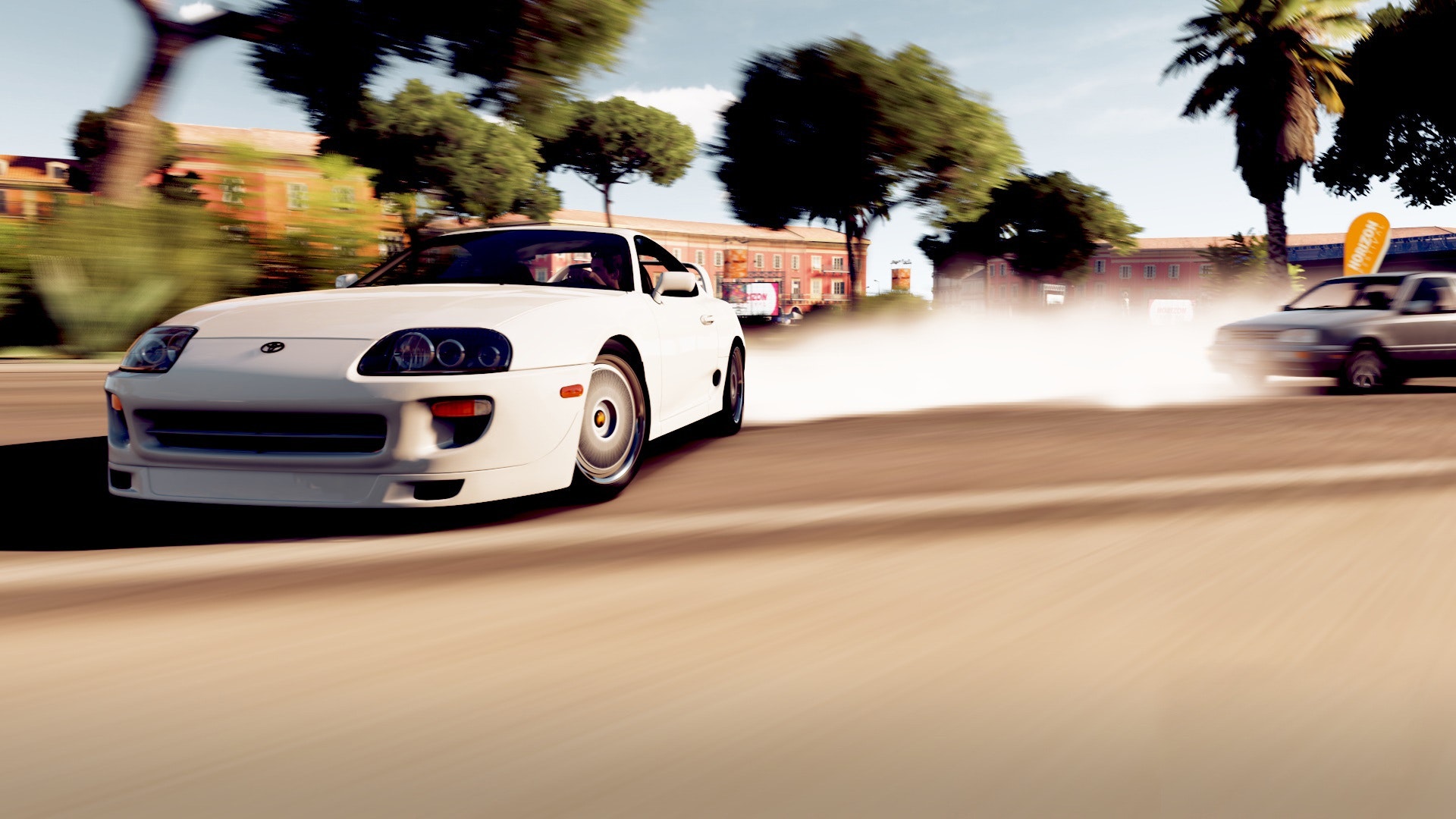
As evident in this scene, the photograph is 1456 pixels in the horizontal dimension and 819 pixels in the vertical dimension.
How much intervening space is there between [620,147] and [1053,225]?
28138 millimetres

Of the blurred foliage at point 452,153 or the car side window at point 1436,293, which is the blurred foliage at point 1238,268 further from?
the car side window at point 1436,293

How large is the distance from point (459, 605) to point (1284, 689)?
2.17 m

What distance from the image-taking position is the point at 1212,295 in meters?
65.8

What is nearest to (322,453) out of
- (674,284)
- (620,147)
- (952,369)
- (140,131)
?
(674,284)

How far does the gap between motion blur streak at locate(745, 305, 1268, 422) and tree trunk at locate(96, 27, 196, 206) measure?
7.38 m

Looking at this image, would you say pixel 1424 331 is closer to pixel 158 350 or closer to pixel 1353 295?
pixel 1353 295

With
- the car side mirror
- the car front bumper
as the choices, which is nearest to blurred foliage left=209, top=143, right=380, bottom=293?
the car side mirror

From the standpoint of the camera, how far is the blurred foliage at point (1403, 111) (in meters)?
39.3

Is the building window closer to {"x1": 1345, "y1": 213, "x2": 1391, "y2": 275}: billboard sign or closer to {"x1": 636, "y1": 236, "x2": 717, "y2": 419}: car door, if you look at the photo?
{"x1": 636, "y1": 236, "x2": 717, "y2": 419}: car door

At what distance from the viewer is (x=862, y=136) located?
30.9m

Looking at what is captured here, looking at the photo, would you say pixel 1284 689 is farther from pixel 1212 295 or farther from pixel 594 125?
pixel 1212 295

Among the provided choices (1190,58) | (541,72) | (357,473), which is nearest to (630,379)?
(357,473)

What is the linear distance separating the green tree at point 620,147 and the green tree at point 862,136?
3061 cm

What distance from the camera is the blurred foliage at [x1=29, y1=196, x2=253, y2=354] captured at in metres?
9.66
